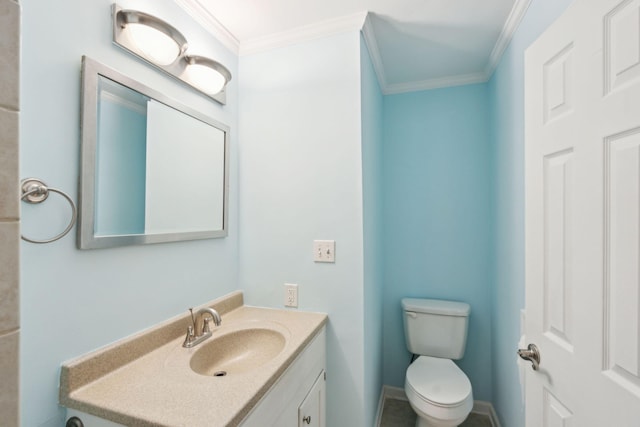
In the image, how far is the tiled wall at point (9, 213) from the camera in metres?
0.38

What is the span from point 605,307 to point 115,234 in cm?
148

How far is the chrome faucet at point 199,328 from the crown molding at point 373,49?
5.16 feet

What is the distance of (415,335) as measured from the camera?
6.79 ft

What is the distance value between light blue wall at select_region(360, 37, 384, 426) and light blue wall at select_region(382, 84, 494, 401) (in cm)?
19

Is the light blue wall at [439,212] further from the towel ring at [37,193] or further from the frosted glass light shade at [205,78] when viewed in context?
the towel ring at [37,193]

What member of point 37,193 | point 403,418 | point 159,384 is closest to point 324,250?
point 159,384

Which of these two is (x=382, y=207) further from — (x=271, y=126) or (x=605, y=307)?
(x=605, y=307)

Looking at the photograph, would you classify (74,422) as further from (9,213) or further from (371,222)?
(371,222)

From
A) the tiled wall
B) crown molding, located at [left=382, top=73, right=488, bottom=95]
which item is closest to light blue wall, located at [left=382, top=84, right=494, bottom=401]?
crown molding, located at [left=382, top=73, right=488, bottom=95]

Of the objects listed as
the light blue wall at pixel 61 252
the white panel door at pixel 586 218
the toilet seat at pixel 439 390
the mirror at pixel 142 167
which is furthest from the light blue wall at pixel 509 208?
the light blue wall at pixel 61 252

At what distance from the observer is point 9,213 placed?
1.28ft

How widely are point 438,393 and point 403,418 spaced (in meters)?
0.58

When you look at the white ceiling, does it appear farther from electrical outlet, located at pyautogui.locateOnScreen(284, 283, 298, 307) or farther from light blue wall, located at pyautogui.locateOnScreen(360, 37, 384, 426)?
electrical outlet, located at pyautogui.locateOnScreen(284, 283, 298, 307)

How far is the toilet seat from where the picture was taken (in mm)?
1552
